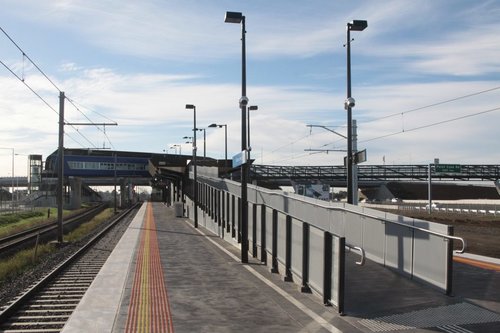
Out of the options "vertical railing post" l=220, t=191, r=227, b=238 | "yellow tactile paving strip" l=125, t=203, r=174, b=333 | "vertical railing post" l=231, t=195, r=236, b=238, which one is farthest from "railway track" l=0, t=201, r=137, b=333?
"vertical railing post" l=220, t=191, r=227, b=238

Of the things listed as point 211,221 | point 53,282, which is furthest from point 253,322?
point 211,221

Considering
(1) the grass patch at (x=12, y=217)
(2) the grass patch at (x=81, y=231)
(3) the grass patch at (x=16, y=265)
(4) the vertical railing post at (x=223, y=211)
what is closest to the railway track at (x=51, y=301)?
(3) the grass patch at (x=16, y=265)

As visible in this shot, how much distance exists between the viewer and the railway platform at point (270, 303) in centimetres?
801

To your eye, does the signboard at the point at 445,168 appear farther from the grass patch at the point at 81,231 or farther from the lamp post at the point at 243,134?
the lamp post at the point at 243,134

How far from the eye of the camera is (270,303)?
32.0 feet

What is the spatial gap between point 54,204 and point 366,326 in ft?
329

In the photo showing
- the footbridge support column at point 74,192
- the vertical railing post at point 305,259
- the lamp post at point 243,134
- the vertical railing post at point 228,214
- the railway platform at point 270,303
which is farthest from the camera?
the footbridge support column at point 74,192

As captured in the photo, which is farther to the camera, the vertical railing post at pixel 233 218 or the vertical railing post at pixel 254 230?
the vertical railing post at pixel 233 218

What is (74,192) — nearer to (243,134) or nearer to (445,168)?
(445,168)

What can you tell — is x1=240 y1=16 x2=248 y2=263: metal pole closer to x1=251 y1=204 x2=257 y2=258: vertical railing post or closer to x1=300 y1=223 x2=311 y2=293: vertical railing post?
x1=251 y1=204 x2=257 y2=258: vertical railing post

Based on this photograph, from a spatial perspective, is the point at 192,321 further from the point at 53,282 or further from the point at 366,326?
the point at 53,282

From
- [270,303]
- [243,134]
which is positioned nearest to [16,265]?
[243,134]

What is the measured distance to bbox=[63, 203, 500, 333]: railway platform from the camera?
8.01m

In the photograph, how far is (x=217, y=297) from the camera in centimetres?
1036
